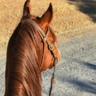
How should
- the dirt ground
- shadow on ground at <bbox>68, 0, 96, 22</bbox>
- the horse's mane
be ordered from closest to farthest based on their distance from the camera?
1. the horse's mane
2. the dirt ground
3. shadow on ground at <bbox>68, 0, 96, 22</bbox>

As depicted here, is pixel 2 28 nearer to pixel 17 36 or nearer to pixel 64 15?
pixel 64 15

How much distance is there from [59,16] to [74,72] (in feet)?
14.1

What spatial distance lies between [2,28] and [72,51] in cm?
284

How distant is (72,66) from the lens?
15.0 ft

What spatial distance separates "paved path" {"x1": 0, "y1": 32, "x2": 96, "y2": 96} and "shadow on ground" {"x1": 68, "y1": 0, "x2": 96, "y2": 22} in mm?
3576

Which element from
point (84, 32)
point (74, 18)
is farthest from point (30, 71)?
point (74, 18)

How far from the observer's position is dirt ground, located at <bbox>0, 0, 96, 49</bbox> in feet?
21.5

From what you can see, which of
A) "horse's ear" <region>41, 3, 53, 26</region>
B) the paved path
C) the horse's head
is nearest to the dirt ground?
the paved path

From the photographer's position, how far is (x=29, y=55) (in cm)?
131

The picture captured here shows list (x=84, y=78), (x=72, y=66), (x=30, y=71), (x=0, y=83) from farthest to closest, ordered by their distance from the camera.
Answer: (x=72, y=66), (x=84, y=78), (x=0, y=83), (x=30, y=71)

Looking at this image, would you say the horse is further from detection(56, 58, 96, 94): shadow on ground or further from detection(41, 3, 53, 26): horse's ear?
detection(56, 58, 96, 94): shadow on ground

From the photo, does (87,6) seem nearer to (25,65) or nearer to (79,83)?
(79,83)

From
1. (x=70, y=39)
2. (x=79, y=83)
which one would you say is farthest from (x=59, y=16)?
(x=79, y=83)

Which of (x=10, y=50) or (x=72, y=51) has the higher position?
(x=10, y=50)
